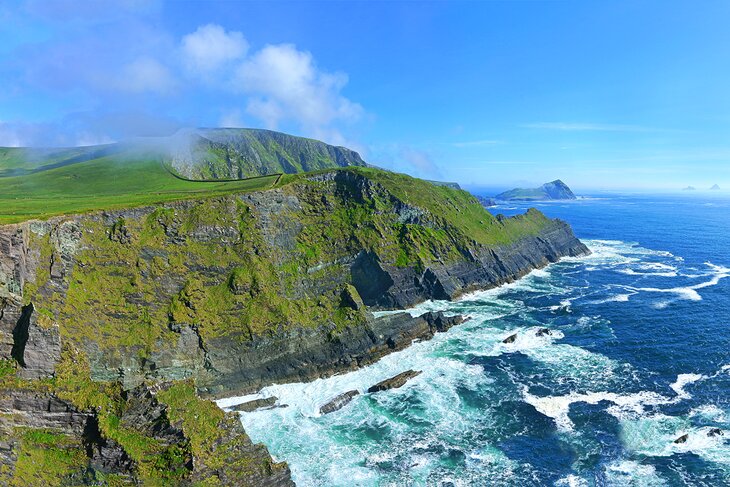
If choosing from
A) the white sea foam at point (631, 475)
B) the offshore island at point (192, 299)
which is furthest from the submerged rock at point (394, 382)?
the white sea foam at point (631, 475)

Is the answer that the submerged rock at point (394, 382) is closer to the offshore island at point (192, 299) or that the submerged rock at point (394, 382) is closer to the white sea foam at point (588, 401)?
the offshore island at point (192, 299)

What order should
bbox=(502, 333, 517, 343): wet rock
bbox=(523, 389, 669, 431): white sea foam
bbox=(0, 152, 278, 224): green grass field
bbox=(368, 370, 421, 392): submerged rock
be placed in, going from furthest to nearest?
bbox=(502, 333, 517, 343): wet rock
bbox=(0, 152, 278, 224): green grass field
bbox=(368, 370, 421, 392): submerged rock
bbox=(523, 389, 669, 431): white sea foam

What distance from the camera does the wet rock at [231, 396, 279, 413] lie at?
176 ft

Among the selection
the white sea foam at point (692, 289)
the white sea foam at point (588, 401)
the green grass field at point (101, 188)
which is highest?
the green grass field at point (101, 188)

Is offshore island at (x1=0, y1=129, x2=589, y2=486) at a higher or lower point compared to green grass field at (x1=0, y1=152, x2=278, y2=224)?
lower

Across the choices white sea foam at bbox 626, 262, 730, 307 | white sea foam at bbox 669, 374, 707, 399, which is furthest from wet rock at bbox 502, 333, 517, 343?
white sea foam at bbox 626, 262, 730, 307

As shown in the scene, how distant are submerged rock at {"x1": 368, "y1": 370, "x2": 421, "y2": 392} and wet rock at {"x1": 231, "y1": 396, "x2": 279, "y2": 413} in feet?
46.6

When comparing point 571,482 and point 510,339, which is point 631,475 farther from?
point 510,339

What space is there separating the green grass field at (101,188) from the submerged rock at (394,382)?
51.2m

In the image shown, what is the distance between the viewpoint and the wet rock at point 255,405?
2112 inches

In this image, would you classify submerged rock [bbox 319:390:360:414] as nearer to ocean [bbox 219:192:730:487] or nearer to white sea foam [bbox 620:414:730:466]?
ocean [bbox 219:192:730:487]

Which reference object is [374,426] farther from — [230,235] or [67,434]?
[230,235]

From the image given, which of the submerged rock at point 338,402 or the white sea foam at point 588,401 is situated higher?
the submerged rock at point 338,402

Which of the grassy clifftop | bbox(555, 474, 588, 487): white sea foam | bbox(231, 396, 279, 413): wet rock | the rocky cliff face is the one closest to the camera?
bbox(555, 474, 588, 487): white sea foam
